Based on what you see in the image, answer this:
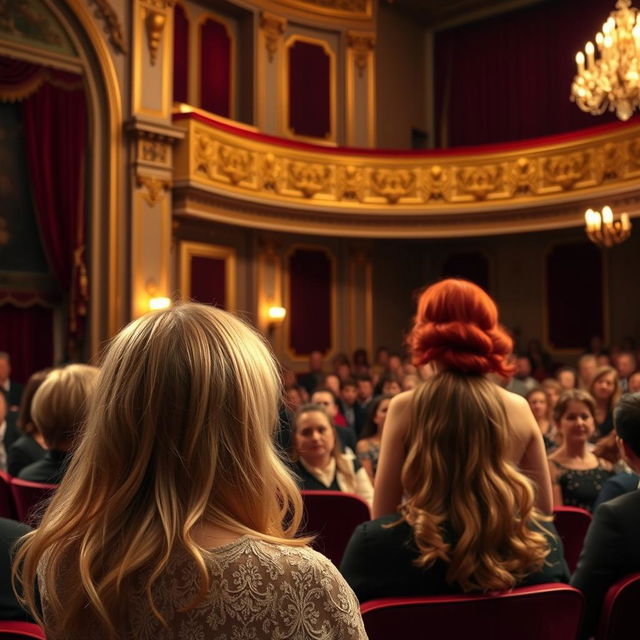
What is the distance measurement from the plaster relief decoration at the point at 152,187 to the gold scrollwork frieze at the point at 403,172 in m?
0.34

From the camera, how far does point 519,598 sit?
6.06 feet

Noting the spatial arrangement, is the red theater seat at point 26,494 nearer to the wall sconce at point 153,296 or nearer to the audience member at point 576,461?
the audience member at point 576,461

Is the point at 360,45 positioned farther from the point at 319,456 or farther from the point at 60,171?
the point at 319,456

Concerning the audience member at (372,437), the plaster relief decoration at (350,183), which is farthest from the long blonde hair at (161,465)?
the plaster relief decoration at (350,183)

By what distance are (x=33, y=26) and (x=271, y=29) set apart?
4505 millimetres

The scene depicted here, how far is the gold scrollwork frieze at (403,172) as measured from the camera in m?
11.3

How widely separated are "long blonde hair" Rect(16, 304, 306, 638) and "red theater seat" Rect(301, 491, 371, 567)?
7.20 feet

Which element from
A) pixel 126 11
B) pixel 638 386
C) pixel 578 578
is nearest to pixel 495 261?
pixel 126 11

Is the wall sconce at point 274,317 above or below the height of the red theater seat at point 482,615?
above

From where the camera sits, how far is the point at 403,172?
13.2 meters

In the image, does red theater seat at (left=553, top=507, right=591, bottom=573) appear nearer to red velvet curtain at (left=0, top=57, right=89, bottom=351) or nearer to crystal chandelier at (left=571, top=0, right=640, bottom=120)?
crystal chandelier at (left=571, top=0, right=640, bottom=120)

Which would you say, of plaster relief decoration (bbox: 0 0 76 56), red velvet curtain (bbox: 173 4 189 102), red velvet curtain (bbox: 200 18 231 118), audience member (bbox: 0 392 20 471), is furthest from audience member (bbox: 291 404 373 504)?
red velvet curtain (bbox: 200 18 231 118)

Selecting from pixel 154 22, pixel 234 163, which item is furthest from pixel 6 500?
pixel 234 163

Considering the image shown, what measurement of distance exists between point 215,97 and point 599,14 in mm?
6431
